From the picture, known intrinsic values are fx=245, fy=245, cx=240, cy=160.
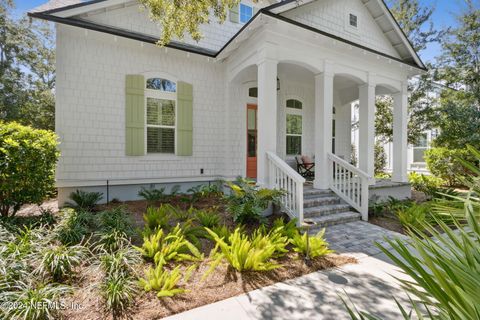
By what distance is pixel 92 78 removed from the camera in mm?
6449

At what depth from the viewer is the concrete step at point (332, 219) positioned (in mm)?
5203

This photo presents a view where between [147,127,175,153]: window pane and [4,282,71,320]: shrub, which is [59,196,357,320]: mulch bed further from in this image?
[147,127,175,153]: window pane

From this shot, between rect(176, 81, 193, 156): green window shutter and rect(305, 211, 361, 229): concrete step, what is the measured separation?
4.20 metres

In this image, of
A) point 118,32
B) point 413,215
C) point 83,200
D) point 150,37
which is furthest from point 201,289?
point 150,37

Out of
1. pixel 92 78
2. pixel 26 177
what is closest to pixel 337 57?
pixel 92 78

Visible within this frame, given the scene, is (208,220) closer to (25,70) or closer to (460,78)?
(460,78)

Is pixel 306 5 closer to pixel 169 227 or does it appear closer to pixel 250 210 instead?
pixel 250 210

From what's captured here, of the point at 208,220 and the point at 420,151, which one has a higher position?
the point at 420,151

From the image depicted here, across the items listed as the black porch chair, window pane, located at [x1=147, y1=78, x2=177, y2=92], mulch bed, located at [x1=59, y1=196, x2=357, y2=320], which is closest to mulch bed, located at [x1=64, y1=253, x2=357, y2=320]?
mulch bed, located at [x1=59, y1=196, x2=357, y2=320]

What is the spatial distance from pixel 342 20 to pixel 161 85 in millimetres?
6001

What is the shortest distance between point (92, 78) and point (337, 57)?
6.64 m

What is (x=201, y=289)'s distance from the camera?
2.92 meters

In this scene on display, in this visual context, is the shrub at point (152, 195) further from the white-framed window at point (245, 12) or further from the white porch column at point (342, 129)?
the white porch column at point (342, 129)

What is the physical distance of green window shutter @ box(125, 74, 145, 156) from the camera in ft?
22.4
